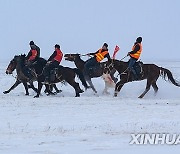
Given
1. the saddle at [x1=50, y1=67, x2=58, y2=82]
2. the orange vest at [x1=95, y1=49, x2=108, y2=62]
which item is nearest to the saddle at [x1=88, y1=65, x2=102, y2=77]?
the orange vest at [x1=95, y1=49, x2=108, y2=62]

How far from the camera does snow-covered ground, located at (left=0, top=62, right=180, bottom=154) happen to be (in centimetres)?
768

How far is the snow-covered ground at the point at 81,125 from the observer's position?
25.2 feet

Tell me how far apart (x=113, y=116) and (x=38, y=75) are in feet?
22.6

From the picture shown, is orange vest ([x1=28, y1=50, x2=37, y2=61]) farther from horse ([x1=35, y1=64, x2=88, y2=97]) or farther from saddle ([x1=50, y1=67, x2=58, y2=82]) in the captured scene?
saddle ([x1=50, y1=67, x2=58, y2=82])

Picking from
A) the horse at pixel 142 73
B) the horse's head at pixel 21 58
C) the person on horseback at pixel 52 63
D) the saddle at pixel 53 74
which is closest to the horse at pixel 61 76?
the saddle at pixel 53 74

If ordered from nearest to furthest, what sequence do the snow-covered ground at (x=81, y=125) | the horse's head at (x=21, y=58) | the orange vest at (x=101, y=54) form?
the snow-covered ground at (x=81, y=125), the horse's head at (x=21, y=58), the orange vest at (x=101, y=54)

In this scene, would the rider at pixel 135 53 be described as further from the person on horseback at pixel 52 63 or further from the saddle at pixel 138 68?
the person on horseback at pixel 52 63

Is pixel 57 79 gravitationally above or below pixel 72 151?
above

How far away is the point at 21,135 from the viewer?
877cm

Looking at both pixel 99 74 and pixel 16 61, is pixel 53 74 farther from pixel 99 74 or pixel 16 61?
pixel 99 74

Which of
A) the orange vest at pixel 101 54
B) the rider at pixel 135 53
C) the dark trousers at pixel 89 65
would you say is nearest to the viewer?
the rider at pixel 135 53

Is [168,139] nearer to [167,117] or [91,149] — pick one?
[91,149]

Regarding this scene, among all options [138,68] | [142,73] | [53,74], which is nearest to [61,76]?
[53,74]

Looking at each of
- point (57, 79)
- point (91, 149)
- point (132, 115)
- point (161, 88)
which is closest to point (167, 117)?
point (132, 115)
